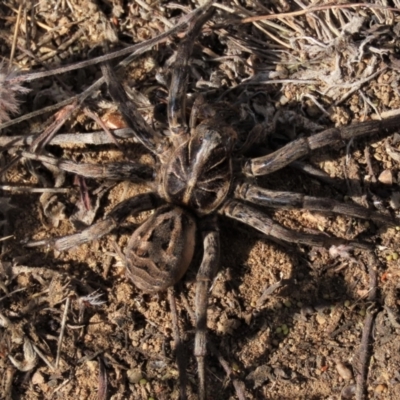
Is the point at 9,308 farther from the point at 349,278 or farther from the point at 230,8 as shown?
the point at 230,8

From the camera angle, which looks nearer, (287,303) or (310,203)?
(310,203)

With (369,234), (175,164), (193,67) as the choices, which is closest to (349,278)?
(369,234)

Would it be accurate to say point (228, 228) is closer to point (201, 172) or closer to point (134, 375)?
point (201, 172)

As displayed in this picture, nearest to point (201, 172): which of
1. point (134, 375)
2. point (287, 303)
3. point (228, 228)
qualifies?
point (228, 228)

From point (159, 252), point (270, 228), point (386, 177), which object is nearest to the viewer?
point (159, 252)

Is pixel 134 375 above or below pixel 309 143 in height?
below

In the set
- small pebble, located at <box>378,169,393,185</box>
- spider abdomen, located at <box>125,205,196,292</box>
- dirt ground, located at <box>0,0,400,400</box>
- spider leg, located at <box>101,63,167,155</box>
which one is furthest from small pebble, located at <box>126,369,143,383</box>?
small pebble, located at <box>378,169,393,185</box>

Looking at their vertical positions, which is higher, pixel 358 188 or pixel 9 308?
pixel 358 188
